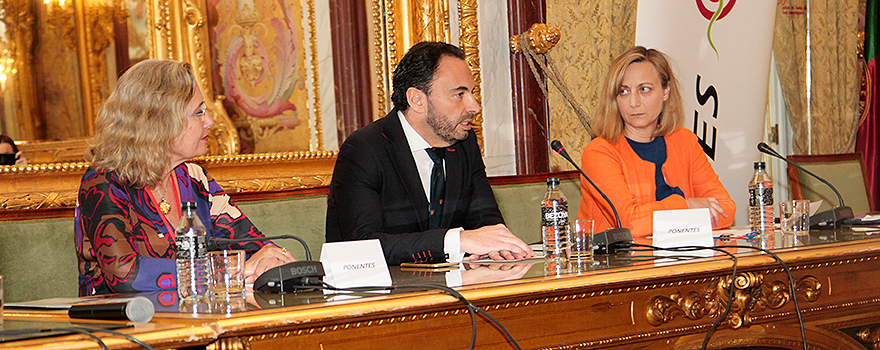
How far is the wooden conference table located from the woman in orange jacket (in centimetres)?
57

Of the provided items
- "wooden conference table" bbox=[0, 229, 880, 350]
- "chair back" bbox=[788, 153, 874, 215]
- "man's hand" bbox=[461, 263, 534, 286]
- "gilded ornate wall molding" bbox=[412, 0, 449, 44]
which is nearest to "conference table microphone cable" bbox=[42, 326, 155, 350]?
"wooden conference table" bbox=[0, 229, 880, 350]

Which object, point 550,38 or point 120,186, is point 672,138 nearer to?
point 550,38

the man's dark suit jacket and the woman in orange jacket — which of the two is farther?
the woman in orange jacket

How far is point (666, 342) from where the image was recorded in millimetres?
1529

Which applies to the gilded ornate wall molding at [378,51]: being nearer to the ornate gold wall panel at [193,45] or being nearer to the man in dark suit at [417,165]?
the ornate gold wall panel at [193,45]

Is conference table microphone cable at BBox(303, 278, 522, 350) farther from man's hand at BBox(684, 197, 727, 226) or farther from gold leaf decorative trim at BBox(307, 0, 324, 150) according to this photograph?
gold leaf decorative trim at BBox(307, 0, 324, 150)

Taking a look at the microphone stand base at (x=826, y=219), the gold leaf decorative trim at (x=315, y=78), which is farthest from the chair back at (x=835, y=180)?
the gold leaf decorative trim at (x=315, y=78)

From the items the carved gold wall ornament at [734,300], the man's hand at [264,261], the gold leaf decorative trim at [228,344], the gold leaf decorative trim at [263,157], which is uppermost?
the gold leaf decorative trim at [263,157]

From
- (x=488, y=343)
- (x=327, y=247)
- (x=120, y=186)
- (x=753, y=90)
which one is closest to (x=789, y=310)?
(x=488, y=343)

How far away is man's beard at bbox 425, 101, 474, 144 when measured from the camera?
2.24 m

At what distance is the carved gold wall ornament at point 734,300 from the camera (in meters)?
1.52

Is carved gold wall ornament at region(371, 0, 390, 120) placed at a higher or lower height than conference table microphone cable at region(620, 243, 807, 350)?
higher

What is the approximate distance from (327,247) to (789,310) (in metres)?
0.99

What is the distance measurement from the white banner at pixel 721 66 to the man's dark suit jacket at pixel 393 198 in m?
1.58
